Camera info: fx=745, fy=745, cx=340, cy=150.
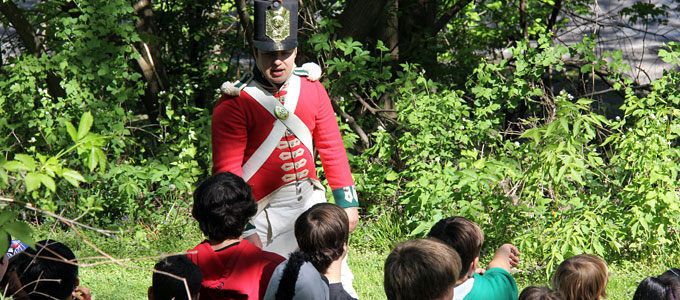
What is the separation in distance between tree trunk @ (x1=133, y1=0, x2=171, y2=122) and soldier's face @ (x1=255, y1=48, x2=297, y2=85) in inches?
142

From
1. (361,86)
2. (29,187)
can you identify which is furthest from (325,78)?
(29,187)

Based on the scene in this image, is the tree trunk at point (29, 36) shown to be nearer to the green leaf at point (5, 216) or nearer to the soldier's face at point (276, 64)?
the soldier's face at point (276, 64)

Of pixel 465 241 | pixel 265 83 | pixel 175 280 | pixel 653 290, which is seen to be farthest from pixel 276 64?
pixel 653 290

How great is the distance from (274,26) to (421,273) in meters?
1.65

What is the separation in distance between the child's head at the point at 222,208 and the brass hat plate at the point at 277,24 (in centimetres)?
95

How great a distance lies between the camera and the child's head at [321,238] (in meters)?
3.04

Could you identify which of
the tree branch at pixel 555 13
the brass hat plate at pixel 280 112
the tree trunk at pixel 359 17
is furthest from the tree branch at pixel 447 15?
→ the brass hat plate at pixel 280 112

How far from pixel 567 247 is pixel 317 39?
9.09 ft

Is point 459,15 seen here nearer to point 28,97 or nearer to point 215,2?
point 215,2

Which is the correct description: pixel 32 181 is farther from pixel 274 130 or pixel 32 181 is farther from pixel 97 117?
pixel 97 117

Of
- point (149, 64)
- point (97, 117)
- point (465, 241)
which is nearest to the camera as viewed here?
A: point (465, 241)

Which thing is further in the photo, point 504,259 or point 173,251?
point 173,251

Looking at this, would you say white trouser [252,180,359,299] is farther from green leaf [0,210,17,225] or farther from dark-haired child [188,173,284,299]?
green leaf [0,210,17,225]

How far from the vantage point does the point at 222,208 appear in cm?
302
